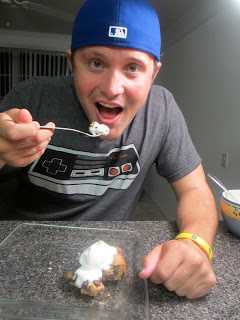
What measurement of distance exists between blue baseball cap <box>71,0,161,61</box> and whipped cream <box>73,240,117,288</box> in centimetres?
57

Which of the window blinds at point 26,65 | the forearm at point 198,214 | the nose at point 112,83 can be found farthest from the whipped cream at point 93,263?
the window blinds at point 26,65

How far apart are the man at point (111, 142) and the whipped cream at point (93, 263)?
8cm

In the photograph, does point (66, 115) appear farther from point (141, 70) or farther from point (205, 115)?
point (205, 115)

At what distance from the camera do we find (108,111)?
967mm

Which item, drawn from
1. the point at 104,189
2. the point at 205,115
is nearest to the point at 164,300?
the point at 104,189

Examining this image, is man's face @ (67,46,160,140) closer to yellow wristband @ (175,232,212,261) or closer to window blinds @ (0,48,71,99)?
yellow wristband @ (175,232,212,261)

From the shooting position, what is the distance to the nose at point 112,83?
0.84 m

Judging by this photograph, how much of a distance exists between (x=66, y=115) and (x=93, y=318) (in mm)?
771

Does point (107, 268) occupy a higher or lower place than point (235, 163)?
higher

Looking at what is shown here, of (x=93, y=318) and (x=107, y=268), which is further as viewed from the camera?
(x=107, y=268)

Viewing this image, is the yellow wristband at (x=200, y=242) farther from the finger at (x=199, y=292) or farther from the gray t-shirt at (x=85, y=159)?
the gray t-shirt at (x=85, y=159)

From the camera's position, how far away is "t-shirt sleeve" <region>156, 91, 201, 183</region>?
3.75 ft

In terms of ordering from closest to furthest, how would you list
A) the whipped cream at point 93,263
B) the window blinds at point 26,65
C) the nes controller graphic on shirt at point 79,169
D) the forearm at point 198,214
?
the whipped cream at point 93,263 → the forearm at point 198,214 → the nes controller graphic on shirt at point 79,169 → the window blinds at point 26,65

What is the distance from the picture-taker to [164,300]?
0.57 m
